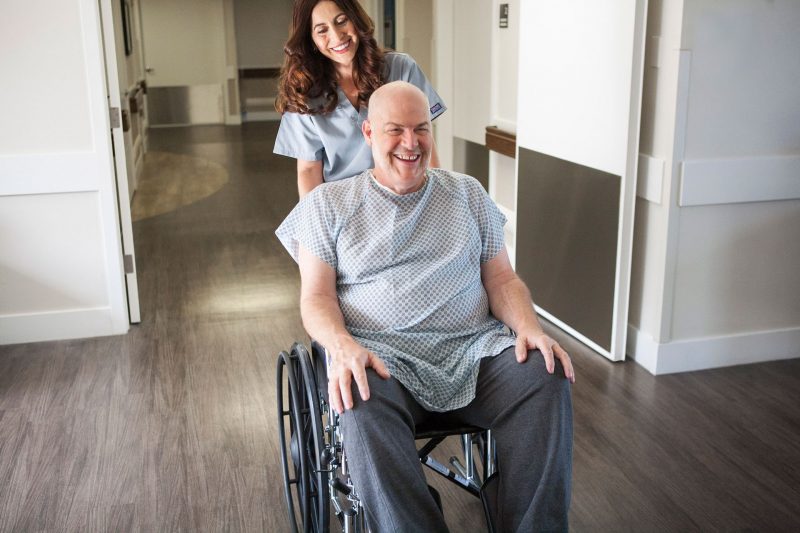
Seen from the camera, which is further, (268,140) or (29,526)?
(268,140)

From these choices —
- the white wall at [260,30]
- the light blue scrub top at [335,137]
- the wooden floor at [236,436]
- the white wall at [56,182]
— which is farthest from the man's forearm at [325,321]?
the white wall at [260,30]

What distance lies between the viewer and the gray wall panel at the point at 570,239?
11.2ft

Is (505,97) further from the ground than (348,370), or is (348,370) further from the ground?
Result: (505,97)

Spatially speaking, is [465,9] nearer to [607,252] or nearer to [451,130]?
[451,130]

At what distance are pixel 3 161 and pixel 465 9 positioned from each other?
2.58 m

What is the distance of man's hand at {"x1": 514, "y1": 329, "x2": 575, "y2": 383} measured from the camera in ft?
6.20

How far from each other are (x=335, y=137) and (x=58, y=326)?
A: 204 cm

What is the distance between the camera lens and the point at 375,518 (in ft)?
5.75

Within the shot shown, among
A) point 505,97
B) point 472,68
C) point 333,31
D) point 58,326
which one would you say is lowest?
point 58,326

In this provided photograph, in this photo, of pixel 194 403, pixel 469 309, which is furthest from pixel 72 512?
pixel 469 309

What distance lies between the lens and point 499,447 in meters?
1.88

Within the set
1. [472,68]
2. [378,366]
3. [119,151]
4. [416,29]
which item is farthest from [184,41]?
[378,366]

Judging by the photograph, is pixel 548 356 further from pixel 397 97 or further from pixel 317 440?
pixel 397 97

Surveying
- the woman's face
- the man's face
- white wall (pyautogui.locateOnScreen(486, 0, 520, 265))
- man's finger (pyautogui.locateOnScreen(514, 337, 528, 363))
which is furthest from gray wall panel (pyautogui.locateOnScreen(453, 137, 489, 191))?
man's finger (pyautogui.locateOnScreen(514, 337, 528, 363))
